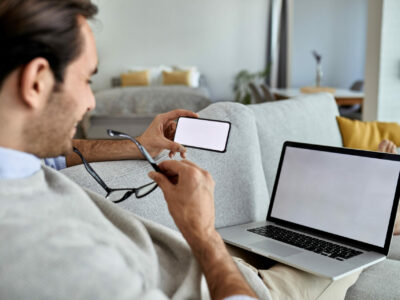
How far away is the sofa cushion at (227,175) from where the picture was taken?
4.53ft

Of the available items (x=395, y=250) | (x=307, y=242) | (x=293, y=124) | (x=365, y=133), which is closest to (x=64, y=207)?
(x=307, y=242)

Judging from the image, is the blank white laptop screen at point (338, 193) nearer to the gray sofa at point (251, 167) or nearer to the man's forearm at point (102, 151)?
the gray sofa at point (251, 167)

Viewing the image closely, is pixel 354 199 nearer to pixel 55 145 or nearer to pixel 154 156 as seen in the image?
pixel 154 156

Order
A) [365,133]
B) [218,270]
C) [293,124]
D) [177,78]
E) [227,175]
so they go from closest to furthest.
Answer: [218,270] → [227,175] → [293,124] → [365,133] → [177,78]

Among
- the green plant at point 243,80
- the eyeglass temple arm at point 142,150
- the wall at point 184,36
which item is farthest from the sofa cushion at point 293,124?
the wall at point 184,36

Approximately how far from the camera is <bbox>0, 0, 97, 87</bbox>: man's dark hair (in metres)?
0.69

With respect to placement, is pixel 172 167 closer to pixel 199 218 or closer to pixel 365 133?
pixel 199 218

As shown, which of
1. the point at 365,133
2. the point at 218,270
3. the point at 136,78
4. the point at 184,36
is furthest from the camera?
the point at 184,36

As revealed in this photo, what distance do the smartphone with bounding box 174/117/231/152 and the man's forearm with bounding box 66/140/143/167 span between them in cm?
24

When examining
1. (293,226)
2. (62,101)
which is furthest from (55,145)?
(293,226)

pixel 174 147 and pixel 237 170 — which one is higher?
pixel 174 147

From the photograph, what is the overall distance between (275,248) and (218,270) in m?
0.54

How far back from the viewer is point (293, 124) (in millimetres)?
2115

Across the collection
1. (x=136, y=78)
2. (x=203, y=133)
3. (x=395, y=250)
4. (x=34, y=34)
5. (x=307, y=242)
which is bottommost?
(x=395, y=250)
